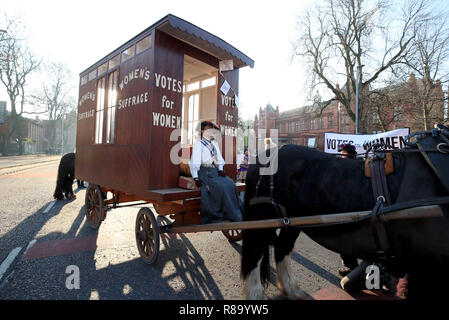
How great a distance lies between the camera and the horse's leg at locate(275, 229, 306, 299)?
2793mm

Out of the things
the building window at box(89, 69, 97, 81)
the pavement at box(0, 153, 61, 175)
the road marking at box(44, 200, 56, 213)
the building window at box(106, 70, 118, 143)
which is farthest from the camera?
the pavement at box(0, 153, 61, 175)

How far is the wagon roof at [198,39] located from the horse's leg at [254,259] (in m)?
2.86

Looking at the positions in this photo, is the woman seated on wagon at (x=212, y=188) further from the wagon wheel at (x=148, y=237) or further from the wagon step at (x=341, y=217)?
the wagon wheel at (x=148, y=237)

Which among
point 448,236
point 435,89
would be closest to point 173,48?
point 448,236

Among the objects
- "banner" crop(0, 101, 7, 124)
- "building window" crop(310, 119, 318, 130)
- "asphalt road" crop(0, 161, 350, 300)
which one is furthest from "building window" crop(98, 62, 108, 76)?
"building window" crop(310, 119, 318, 130)

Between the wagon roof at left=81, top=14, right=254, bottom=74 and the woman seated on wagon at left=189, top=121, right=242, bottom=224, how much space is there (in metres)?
1.55

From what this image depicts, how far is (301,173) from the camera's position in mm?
2451

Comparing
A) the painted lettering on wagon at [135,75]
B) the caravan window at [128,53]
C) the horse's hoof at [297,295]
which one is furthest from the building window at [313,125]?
the horse's hoof at [297,295]

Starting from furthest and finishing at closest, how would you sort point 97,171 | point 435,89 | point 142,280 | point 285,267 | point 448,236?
point 435,89, point 97,171, point 142,280, point 285,267, point 448,236

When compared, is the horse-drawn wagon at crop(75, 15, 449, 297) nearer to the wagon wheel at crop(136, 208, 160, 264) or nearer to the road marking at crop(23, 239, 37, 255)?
the wagon wheel at crop(136, 208, 160, 264)

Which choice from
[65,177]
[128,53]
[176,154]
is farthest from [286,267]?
[65,177]

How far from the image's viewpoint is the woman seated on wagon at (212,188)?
3123 mm
